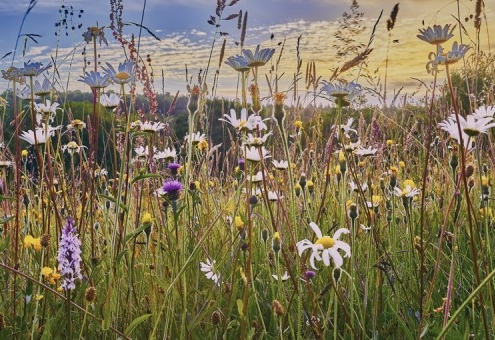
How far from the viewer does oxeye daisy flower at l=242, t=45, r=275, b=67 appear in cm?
119

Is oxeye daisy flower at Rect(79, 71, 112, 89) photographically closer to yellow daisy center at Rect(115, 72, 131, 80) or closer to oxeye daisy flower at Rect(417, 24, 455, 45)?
yellow daisy center at Rect(115, 72, 131, 80)

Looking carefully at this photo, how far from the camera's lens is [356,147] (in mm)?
2283

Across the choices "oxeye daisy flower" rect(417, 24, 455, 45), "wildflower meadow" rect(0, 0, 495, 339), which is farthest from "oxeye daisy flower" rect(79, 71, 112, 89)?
"oxeye daisy flower" rect(417, 24, 455, 45)

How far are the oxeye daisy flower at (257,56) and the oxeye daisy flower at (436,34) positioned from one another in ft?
0.97

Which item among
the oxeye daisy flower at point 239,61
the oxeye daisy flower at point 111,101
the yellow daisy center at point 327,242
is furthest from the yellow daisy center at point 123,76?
the yellow daisy center at point 327,242

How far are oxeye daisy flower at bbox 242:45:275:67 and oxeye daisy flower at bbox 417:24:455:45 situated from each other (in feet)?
0.97

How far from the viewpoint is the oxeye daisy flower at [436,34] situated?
105 centimetres

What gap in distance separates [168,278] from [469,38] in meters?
1.53

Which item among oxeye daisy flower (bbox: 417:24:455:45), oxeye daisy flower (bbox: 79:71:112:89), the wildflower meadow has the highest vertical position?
oxeye daisy flower (bbox: 417:24:455:45)

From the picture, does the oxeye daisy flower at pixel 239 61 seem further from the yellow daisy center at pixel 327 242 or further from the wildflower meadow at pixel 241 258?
the yellow daisy center at pixel 327 242

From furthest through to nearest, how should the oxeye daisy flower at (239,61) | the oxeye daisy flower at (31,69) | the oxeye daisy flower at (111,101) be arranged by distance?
1. the oxeye daisy flower at (111,101)
2. the oxeye daisy flower at (31,69)
3. the oxeye daisy flower at (239,61)

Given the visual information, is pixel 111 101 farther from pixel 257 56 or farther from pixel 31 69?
pixel 257 56

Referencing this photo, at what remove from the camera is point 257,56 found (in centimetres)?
120

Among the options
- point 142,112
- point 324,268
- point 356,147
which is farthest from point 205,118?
point 324,268
